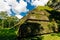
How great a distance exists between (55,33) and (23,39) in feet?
12.2

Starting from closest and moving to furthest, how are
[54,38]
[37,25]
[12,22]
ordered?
[54,38] < [37,25] < [12,22]

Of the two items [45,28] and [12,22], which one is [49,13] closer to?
[45,28]

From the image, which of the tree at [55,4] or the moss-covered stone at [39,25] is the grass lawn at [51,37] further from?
the tree at [55,4]

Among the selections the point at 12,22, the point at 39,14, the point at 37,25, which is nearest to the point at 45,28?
the point at 37,25

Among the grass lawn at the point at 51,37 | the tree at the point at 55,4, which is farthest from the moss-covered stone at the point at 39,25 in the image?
the tree at the point at 55,4

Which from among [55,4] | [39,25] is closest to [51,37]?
[39,25]

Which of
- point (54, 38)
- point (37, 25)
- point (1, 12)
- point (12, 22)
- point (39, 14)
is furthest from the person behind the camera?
point (12, 22)

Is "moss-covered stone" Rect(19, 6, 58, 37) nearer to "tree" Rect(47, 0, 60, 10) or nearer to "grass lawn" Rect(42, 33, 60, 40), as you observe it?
"grass lawn" Rect(42, 33, 60, 40)

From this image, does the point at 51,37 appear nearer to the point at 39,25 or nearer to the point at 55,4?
the point at 39,25

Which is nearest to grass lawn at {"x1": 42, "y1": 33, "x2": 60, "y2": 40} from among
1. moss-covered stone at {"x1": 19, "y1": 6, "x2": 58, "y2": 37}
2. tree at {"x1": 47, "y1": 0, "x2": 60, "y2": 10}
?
moss-covered stone at {"x1": 19, "y1": 6, "x2": 58, "y2": 37}

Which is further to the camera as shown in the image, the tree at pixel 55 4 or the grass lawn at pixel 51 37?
the tree at pixel 55 4

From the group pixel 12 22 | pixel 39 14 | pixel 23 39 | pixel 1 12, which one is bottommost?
pixel 12 22

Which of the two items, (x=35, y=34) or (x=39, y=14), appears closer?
(x=35, y=34)

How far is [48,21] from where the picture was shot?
19.9m
